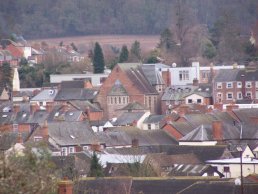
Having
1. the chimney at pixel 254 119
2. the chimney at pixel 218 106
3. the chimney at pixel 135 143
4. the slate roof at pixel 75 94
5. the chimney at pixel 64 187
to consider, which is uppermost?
the chimney at pixel 64 187

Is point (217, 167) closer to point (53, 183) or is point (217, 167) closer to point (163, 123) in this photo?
point (163, 123)

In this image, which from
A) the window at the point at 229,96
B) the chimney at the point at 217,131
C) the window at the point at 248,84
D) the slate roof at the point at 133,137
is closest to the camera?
the chimney at the point at 217,131

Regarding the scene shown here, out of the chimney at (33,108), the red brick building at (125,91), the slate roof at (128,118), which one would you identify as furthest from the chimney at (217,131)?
the red brick building at (125,91)

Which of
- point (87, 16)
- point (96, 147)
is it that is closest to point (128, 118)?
point (96, 147)

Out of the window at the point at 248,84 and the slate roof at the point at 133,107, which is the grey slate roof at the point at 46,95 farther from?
the window at the point at 248,84

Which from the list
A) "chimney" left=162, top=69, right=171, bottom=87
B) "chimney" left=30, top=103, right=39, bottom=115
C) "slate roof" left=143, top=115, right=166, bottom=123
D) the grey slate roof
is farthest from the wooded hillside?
"slate roof" left=143, top=115, right=166, bottom=123

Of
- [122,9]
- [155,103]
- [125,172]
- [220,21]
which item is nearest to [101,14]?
[122,9]
